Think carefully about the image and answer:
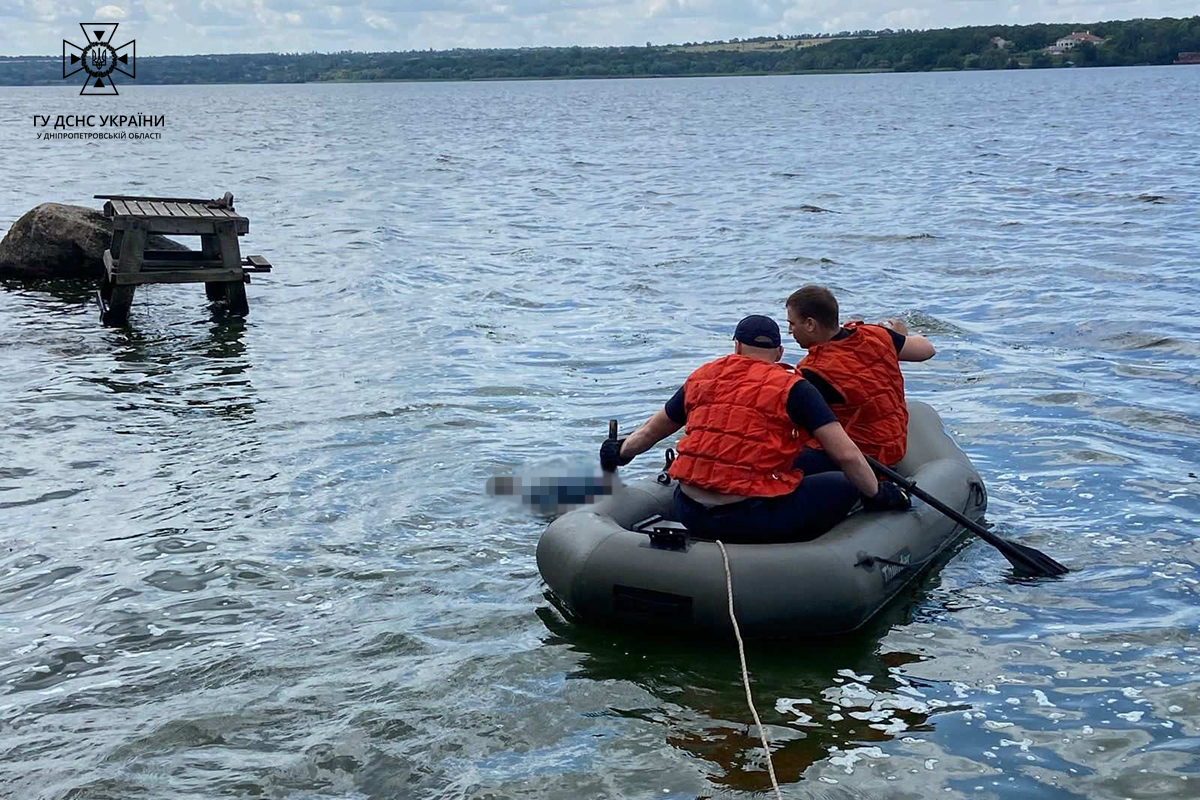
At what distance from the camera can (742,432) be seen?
6.17 metres

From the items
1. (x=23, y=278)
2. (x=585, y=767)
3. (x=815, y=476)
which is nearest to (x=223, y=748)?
(x=585, y=767)

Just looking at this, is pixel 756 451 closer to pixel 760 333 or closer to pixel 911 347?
pixel 760 333

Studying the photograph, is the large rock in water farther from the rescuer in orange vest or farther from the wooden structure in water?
the rescuer in orange vest

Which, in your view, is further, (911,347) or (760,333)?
(911,347)

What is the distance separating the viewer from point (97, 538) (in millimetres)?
7605

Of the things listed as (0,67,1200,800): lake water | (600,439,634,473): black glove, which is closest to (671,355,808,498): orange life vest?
(600,439,634,473): black glove

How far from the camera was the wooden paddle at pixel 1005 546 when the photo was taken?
6852mm

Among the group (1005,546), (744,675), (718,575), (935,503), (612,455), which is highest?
(612,455)

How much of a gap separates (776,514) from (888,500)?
81 cm

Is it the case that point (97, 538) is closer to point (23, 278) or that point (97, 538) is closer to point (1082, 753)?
point (1082, 753)

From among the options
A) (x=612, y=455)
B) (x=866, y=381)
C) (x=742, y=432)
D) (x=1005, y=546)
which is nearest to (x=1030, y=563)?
(x=1005, y=546)

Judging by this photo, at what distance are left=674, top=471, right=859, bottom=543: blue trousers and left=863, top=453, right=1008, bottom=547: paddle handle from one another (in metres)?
0.35

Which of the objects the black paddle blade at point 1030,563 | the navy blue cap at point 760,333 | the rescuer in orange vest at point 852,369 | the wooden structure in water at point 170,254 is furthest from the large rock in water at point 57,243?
the black paddle blade at point 1030,563

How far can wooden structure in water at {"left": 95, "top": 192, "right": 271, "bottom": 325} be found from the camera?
12.9 meters
